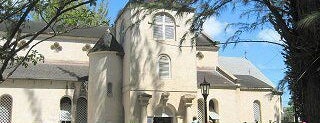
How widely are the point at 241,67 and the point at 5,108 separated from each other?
2406 centimetres

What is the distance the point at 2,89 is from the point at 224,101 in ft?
54.3

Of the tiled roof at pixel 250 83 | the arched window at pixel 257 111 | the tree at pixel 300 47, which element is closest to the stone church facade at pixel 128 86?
the tiled roof at pixel 250 83

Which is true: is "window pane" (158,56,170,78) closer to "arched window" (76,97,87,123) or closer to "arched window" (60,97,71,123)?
"arched window" (76,97,87,123)

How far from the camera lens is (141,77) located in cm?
3114

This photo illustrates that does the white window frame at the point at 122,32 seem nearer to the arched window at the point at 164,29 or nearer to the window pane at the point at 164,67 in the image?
the arched window at the point at 164,29

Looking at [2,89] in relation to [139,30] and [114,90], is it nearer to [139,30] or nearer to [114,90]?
[114,90]

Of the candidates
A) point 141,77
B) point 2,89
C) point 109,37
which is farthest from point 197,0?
point 2,89

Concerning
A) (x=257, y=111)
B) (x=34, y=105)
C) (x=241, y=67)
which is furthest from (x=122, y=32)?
(x=241, y=67)

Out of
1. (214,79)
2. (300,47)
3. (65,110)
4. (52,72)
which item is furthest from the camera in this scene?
(214,79)

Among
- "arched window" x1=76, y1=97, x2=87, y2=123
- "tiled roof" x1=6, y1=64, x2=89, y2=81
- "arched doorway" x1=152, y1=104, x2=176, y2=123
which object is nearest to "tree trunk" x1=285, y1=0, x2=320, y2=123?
"arched doorway" x1=152, y1=104, x2=176, y2=123

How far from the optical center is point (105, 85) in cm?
3219

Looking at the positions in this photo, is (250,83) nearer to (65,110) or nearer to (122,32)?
(122,32)

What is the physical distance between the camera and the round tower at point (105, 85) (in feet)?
104

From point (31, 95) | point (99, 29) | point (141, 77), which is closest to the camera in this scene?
point (141, 77)
